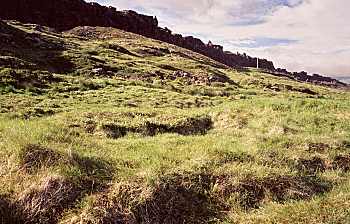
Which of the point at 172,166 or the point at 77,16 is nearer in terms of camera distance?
the point at 172,166

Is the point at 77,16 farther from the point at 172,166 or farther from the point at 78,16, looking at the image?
the point at 172,166

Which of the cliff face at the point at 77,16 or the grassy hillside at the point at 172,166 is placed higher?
the cliff face at the point at 77,16

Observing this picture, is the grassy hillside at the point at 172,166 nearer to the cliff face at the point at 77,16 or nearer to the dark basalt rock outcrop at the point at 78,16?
the dark basalt rock outcrop at the point at 78,16

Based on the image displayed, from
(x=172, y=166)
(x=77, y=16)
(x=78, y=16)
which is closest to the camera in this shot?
(x=172, y=166)

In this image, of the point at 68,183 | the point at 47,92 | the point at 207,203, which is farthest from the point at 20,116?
the point at 207,203

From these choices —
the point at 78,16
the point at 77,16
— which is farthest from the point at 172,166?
the point at 78,16

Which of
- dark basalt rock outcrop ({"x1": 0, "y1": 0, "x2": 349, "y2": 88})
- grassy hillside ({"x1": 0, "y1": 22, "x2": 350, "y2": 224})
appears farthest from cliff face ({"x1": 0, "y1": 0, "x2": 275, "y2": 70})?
grassy hillside ({"x1": 0, "y1": 22, "x2": 350, "y2": 224})

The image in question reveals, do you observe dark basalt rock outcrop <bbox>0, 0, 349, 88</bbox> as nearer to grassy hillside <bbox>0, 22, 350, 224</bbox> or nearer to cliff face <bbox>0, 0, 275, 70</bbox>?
cliff face <bbox>0, 0, 275, 70</bbox>

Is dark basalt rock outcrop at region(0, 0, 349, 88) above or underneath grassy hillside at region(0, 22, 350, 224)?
above

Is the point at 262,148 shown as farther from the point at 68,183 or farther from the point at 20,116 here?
the point at 20,116

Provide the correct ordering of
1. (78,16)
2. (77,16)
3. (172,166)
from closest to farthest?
1. (172,166)
2. (77,16)
3. (78,16)

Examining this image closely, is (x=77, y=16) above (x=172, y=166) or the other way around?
above

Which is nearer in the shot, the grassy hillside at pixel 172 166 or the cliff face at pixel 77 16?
the grassy hillside at pixel 172 166

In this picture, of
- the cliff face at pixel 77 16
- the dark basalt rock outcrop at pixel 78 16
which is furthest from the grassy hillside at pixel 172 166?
the cliff face at pixel 77 16
